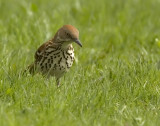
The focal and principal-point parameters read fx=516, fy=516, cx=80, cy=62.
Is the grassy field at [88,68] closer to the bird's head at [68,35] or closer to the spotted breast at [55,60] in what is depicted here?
the spotted breast at [55,60]

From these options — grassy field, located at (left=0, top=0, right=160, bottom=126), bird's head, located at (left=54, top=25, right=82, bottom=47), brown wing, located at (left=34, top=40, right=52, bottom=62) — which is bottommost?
grassy field, located at (left=0, top=0, right=160, bottom=126)

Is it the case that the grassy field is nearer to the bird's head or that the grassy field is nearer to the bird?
the bird

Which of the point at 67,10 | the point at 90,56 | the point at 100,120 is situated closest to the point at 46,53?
the point at 90,56

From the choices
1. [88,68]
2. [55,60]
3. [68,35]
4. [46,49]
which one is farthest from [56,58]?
[88,68]

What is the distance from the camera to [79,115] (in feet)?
18.0

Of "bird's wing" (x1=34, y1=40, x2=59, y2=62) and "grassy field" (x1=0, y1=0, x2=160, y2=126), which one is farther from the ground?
"bird's wing" (x1=34, y1=40, x2=59, y2=62)

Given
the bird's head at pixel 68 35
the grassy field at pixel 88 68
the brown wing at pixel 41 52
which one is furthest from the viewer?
the brown wing at pixel 41 52

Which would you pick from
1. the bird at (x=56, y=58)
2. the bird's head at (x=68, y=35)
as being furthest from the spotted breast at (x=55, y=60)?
the bird's head at (x=68, y=35)

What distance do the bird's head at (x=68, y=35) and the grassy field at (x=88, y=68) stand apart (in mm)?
437

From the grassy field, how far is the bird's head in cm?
44

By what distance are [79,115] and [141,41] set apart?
4.21 metres

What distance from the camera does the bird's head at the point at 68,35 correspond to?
6699 millimetres

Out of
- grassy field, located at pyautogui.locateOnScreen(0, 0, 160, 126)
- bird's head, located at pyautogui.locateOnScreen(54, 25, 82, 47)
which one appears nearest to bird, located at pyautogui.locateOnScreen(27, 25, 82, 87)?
bird's head, located at pyautogui.locateOnScreen(54, 25, 82, 47)

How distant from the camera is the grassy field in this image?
5422 mm
